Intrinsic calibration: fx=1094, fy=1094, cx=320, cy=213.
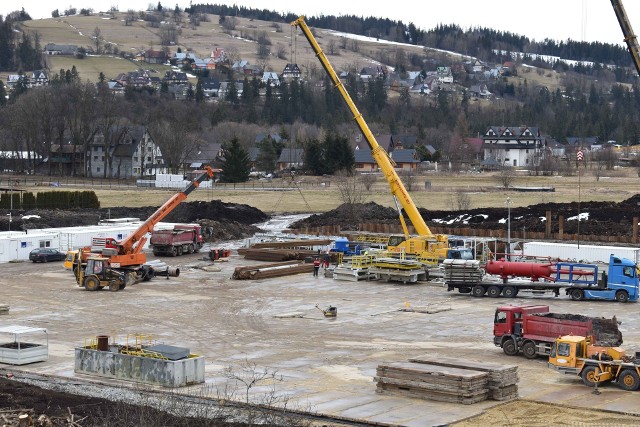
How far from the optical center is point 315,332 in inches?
1597

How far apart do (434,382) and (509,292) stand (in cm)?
2106

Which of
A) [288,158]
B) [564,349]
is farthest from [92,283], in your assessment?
[288,158]

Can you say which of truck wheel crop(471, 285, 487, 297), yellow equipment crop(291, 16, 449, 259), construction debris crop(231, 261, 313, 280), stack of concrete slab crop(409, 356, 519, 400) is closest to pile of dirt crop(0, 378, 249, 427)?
stack of concrete slab crop(409, 356, 519, 400)

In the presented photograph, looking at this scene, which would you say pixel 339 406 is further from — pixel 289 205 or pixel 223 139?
pixel 223 139

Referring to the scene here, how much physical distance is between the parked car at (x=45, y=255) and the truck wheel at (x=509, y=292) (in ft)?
91.9

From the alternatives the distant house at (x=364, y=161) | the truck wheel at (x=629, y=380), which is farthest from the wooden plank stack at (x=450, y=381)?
the distant house at (x=364, y=161)

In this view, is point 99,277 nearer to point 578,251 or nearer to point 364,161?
point 578,251

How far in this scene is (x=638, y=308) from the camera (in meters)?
45.7

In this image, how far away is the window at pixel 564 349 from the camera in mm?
31125

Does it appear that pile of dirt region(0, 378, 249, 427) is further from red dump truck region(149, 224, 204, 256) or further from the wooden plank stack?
red dump truck region(149, 224, 204, 256)

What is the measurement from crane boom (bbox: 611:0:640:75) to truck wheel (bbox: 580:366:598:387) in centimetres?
1663

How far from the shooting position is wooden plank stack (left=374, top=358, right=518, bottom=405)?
→ 93.6 feet

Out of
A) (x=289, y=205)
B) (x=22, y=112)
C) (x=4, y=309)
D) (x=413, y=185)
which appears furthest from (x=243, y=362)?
(x=22, y=112)

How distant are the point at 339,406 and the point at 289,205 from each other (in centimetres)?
6924
